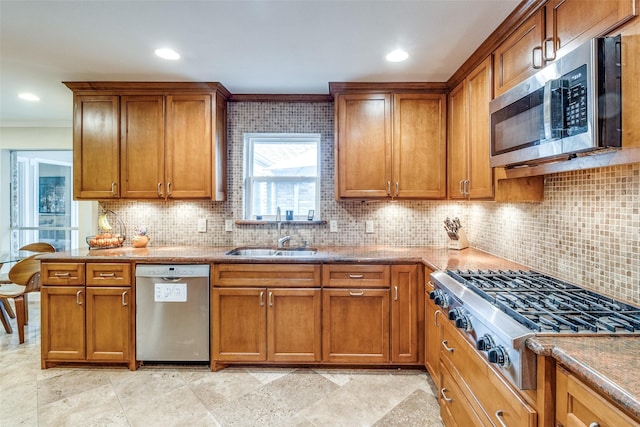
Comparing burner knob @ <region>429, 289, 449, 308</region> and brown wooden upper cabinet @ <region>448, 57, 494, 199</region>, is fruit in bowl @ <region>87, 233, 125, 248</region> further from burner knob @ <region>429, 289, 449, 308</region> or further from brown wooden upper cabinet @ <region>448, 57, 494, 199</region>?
brown wooden upper cabinet @ <region>448, 57, 494, 199</region>

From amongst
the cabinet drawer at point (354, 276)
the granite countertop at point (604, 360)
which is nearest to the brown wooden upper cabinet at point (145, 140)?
the cabinet drawer at point (354, 276)

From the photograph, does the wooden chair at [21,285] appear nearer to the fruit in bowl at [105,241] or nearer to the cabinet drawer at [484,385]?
the fruit in bowl at [105,241]

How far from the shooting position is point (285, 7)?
6.09 feet

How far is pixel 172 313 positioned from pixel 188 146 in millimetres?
1434

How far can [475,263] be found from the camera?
2393 mm

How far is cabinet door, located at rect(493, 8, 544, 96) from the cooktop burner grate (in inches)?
43.3

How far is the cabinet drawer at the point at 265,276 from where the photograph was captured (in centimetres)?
267

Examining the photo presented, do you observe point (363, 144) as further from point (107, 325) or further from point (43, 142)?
point (43, 142)

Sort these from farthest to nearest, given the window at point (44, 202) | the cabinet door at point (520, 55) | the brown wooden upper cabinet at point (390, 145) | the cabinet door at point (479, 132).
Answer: the window at point (44, 202), the brown wooden upper cabinet at point (390, 145), the cabinet door at point (479, 132), the cabinet door at point (520, 55)

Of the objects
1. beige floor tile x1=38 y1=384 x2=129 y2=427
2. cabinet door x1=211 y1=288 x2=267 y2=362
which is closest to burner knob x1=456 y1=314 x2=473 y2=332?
cabinet door x1=211 y1=288 x2=267 y2=362

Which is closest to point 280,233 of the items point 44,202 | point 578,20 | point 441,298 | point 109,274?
point 109,274

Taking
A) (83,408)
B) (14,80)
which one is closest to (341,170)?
(83,408)

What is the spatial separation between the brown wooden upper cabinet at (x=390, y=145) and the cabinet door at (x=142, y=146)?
62.9 inches

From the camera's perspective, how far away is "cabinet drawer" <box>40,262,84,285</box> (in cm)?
268
